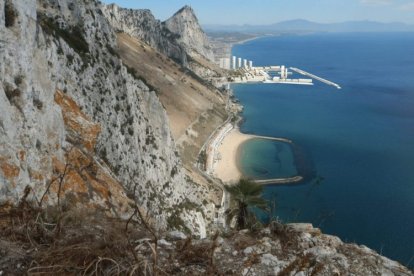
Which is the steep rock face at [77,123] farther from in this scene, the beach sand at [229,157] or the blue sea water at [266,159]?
the blue sea water at [266,159]

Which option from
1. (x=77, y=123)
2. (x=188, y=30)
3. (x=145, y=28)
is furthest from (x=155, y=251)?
(x=188, y=30)

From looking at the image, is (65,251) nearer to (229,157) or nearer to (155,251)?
(155,251)

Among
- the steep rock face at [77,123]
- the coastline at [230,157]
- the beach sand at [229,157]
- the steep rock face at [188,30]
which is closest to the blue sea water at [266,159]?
the coastline at [230,157]

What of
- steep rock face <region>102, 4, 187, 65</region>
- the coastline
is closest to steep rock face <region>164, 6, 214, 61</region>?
steep rock face <region>102, 4, 187, 65</region>

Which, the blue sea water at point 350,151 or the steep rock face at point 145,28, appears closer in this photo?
the blue sea water at point 350,151

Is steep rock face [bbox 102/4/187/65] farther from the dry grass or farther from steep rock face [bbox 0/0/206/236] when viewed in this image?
the dry grass

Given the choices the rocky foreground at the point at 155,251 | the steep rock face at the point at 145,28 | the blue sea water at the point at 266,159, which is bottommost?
the blue sea water at the point at 266,159

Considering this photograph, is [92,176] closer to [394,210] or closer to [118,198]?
[118,198]
